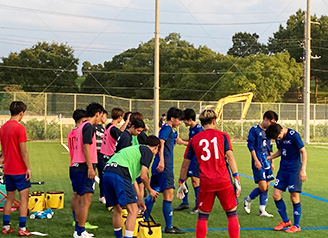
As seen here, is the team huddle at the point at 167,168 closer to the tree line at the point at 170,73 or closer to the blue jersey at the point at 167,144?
the blue jersey at the point at 167,144

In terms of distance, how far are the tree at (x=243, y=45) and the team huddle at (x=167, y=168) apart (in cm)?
7861

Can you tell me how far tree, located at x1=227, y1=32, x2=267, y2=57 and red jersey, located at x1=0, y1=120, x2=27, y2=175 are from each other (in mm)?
80727

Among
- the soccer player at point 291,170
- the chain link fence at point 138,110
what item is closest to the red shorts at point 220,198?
the soccer player at point 291,170

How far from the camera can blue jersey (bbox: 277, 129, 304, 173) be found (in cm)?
805

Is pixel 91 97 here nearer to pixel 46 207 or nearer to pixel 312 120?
pixel 312 120

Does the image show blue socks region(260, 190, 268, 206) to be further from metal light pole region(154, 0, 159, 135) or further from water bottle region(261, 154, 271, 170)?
metal light pole region(154, 0, 159, 135)

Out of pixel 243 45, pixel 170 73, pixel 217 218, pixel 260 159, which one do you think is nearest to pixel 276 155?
pixel 260 159

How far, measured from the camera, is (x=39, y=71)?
66.7 metres

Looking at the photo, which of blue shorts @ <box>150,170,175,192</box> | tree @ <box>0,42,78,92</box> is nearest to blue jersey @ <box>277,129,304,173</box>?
blue shorts @ <box>150,170,175,192</box>

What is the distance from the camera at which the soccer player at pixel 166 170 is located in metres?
7.91

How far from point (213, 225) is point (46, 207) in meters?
3.37

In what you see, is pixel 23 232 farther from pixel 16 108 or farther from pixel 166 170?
pixel 166 170

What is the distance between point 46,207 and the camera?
9.66 m

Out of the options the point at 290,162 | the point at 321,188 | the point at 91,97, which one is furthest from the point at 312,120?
the point at 290,162
